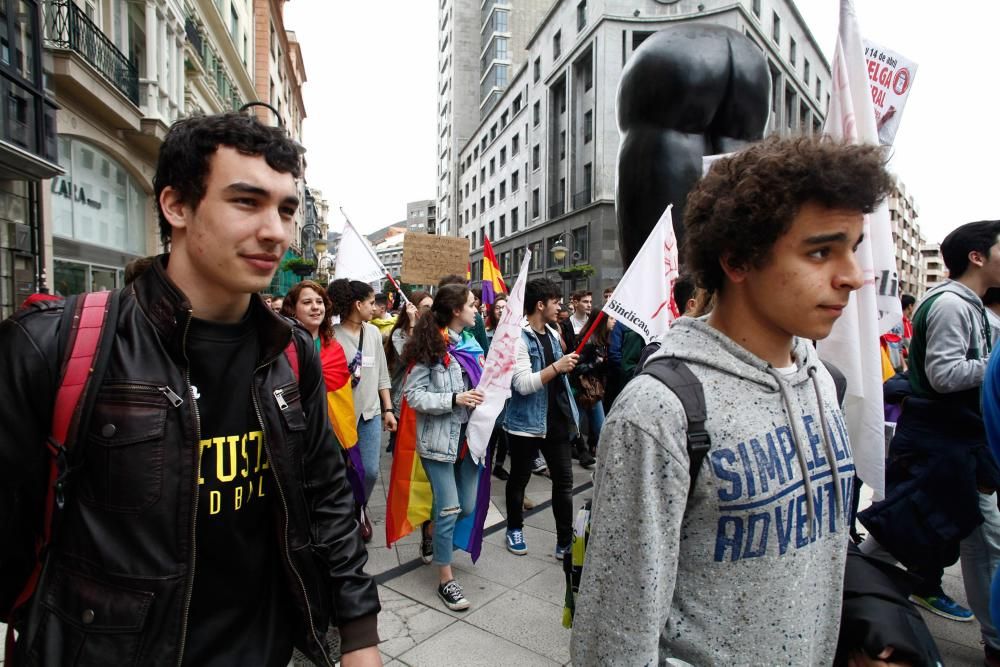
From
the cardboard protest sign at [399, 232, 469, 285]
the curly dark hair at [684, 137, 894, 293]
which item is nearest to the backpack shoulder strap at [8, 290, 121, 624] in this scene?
the curly dark hair at [684, 137, 894, 293]

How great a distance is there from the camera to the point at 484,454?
12.7 ft

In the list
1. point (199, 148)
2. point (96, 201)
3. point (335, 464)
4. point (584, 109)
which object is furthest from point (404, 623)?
point (584, 109)

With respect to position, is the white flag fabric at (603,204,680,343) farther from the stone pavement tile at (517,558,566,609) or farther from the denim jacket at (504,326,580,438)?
the stone pavement tile at (517,558,566,609)

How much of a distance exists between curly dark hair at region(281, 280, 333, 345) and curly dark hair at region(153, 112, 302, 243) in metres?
2.79

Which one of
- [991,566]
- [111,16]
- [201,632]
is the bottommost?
[991,566]

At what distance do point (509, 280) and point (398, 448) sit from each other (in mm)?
40951

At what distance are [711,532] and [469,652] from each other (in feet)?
7.52

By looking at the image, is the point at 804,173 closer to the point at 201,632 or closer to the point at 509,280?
the point at 201,632

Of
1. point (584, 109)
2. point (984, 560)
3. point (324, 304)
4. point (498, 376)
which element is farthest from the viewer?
point (584, 109)

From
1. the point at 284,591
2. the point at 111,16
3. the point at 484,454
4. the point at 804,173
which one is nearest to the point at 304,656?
the point at 284,591

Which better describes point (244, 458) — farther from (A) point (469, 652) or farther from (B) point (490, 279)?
(B) point (490, 279)

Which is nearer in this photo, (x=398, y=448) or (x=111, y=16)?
(x=398, y=448)

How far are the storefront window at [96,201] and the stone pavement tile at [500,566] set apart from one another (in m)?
11.5

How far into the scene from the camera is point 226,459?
1442 mm
